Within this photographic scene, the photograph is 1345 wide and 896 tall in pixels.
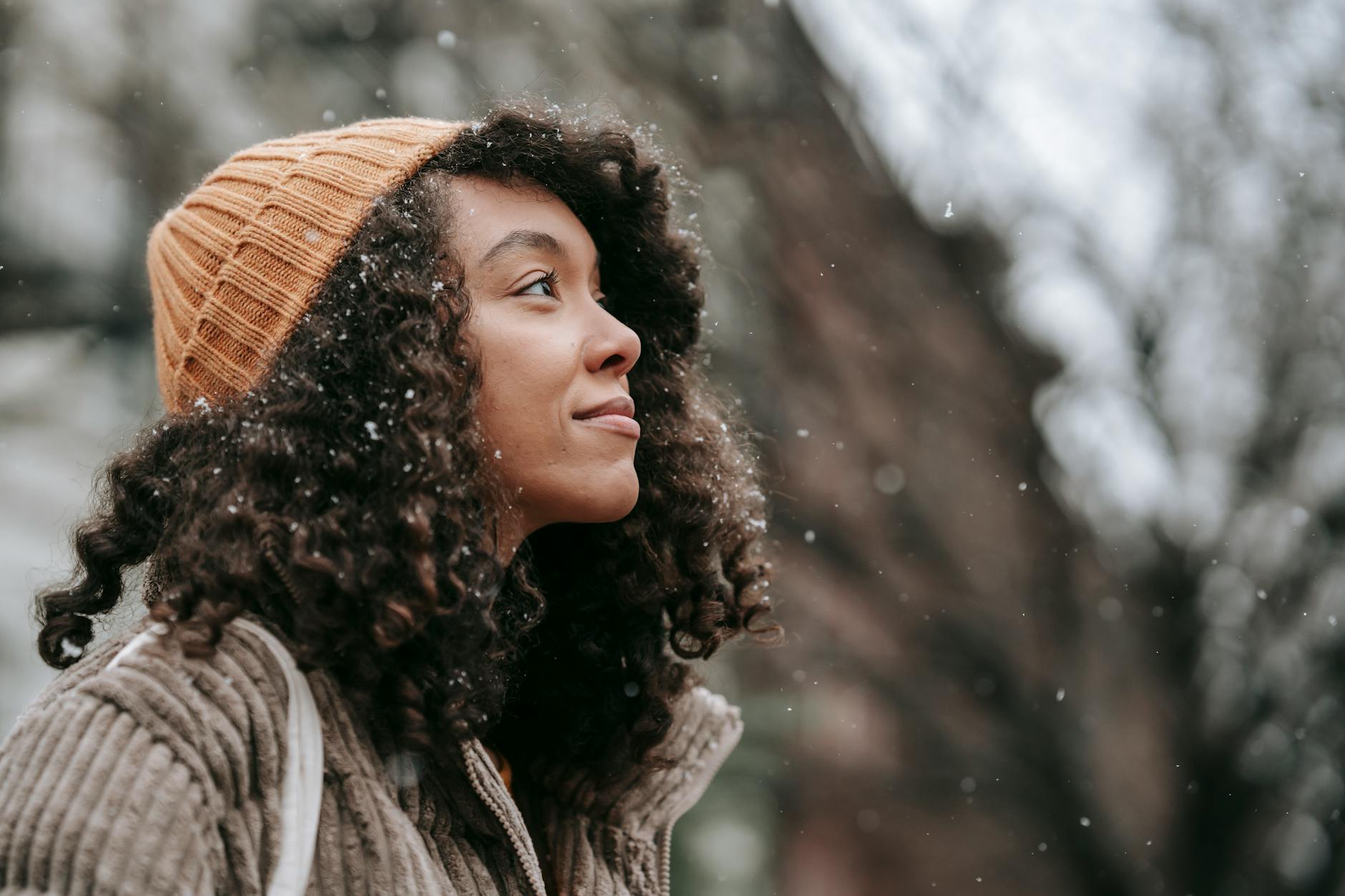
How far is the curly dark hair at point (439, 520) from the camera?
72.7 inches

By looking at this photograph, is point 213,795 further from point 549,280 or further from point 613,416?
point 549,280

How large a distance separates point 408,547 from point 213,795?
0.47 m

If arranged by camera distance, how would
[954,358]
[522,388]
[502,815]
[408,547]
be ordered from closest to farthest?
[408,547] → [502,815] → [522,388] → [954,358]

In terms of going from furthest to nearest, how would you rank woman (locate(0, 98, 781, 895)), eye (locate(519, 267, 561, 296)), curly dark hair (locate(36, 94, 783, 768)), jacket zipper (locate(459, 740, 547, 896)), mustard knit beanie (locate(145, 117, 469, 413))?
1. eye (locate(519, 267, 561, 296))
2. mustard knit beanie (locate(145, 117, 469, 413))
3. jacket zipper (locate(459, 740, 547, 896))
4. curly dark hair (locate(36, 94, 783, 768))
5. woman (locate(0, 98, 781, 895))

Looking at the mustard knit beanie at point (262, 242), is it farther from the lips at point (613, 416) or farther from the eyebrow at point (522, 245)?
the lips at point (613, 416)

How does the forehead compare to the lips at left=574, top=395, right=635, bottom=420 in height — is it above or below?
above

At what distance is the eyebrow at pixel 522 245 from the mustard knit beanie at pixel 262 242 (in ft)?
0.69

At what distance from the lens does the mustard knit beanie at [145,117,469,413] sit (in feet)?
6.88

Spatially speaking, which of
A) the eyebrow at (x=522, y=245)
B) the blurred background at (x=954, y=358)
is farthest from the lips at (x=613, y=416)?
the blurred background at (x=954, y=358)

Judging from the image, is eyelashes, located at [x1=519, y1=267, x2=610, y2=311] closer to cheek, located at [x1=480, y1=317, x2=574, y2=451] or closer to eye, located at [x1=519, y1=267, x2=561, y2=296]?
eye, located at [x1=519, y1=267, x2=561, y2=296]

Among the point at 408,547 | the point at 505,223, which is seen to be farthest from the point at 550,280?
the point at 408,547

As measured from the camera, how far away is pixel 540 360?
6.99ft

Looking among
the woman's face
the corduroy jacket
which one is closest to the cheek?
the woman's face

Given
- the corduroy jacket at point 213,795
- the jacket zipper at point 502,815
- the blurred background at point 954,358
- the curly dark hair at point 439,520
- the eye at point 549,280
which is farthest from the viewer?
the blurred background at point 954,358
